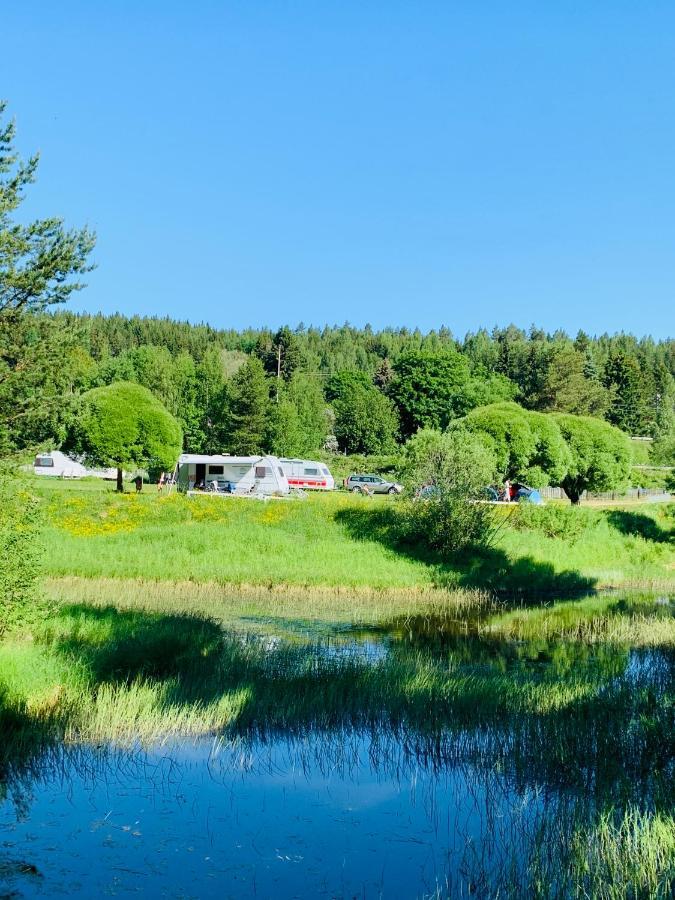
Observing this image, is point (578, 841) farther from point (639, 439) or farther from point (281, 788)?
point (639, 439)

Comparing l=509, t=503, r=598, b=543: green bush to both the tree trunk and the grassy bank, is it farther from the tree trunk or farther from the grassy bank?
the tree trunk

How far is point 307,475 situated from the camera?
59219mm

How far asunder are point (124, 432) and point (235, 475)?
A: 1150 centimetres

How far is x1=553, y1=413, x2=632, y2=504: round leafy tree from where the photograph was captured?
54.8 m

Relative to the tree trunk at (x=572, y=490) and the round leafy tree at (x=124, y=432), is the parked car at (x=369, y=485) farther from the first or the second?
the round leafy tree at (x=124, y=432)

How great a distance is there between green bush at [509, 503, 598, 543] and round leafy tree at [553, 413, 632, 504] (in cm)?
1504

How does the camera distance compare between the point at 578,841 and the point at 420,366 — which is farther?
the point at 420,366

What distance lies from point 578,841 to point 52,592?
59.2 ft

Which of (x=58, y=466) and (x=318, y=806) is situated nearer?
(x=318, y=806)

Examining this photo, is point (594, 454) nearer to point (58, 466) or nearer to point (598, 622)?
point (598, 622)

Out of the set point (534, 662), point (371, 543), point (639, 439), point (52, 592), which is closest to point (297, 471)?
point (371, 543)

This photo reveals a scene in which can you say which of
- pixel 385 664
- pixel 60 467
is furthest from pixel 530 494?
pixel 385 664

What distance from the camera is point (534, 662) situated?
54.3ft

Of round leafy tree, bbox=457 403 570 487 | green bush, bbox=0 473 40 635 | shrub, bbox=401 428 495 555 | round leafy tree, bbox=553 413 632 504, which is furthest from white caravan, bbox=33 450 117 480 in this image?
green bush, bbox=0 473 40 635
